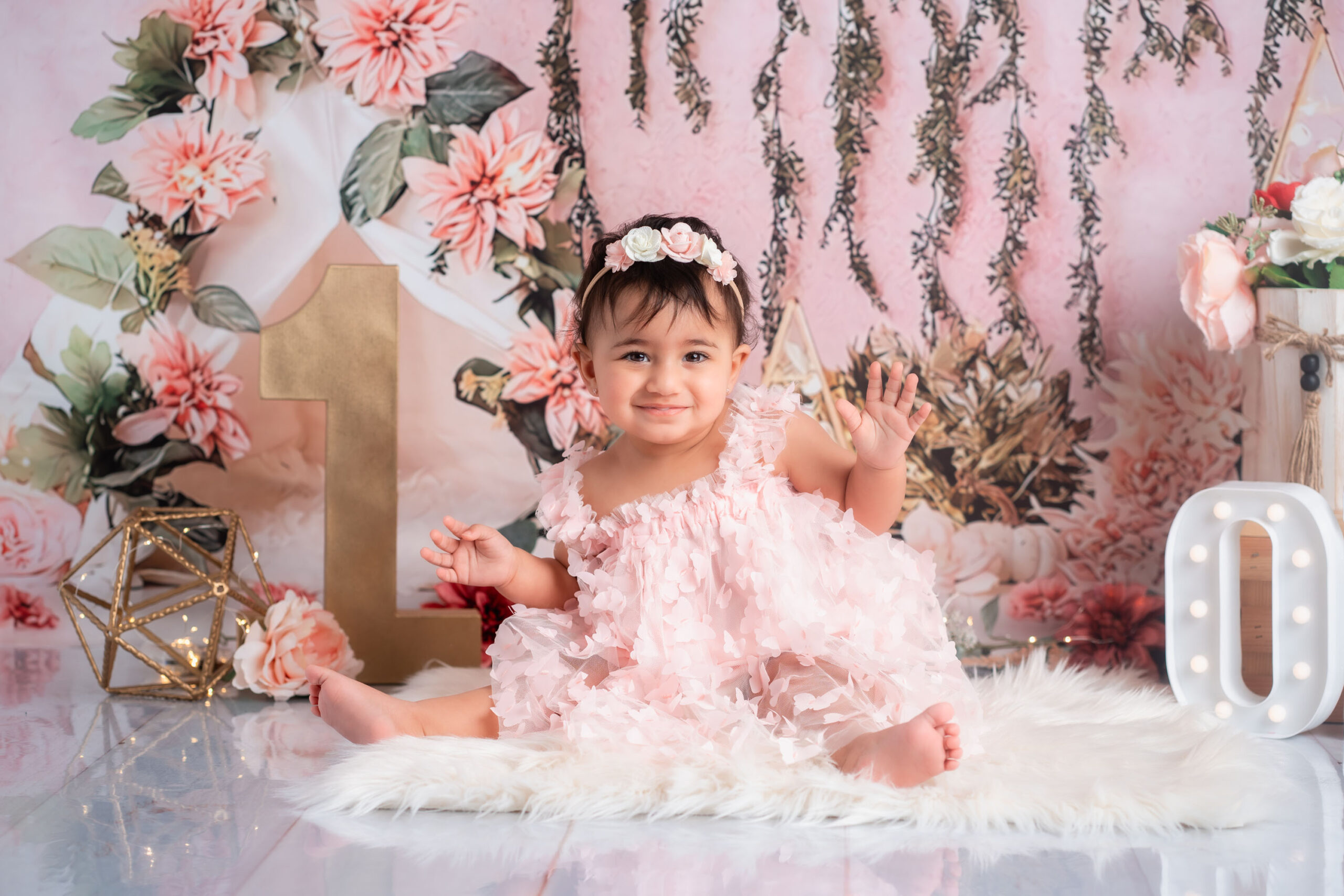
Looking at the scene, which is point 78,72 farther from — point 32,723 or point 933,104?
point 933,104

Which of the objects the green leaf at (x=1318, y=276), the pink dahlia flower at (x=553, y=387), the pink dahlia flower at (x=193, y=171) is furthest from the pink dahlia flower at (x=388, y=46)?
the green leaf at (x=1318, y=276)

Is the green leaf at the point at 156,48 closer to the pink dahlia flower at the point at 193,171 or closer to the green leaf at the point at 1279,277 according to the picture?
the pink dahlia flower at the point at 193,171

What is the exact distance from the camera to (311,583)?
6.48ft

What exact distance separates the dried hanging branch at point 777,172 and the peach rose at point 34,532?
4.15ft

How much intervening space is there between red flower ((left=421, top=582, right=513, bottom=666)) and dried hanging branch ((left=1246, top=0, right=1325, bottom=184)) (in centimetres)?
145

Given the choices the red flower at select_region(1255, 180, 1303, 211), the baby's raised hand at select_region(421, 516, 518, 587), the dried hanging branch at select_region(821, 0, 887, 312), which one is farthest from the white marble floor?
the dried hanging branch at select_region(821, 0, 887, 312)

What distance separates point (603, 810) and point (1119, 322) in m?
1.27

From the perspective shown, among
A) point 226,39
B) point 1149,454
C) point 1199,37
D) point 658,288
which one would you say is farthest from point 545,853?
point 1199,37

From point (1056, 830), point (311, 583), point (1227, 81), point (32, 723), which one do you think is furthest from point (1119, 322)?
point (32, 723)

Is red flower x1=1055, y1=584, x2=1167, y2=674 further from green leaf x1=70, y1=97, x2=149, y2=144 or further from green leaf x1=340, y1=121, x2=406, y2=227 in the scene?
green leaf x1=70, y1=97, x2=149, y2=144

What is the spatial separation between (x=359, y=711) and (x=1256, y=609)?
3.97 ft

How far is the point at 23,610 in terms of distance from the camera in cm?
197

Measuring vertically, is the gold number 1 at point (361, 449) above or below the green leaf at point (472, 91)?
below

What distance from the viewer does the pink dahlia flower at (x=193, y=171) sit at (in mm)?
1937
